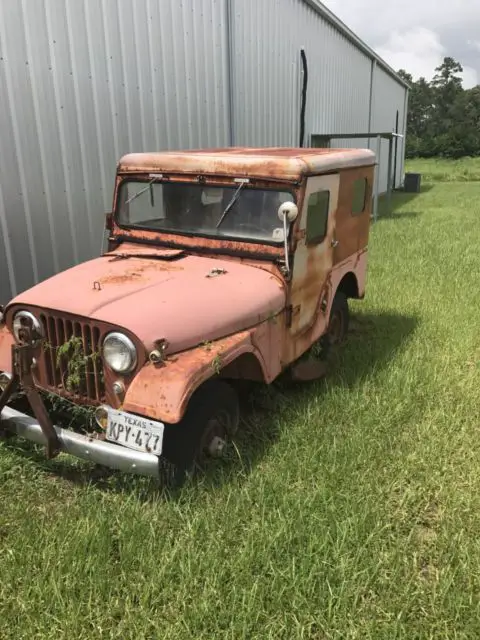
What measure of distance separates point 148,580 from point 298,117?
34.0 feet

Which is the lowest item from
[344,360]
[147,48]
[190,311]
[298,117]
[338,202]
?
[344,360]

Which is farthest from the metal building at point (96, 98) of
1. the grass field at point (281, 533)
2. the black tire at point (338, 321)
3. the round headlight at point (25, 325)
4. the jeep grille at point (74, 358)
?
the black tire at point (338, 321)

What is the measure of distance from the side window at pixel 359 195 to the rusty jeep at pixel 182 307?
1.1 inches

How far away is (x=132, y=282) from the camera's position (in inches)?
130

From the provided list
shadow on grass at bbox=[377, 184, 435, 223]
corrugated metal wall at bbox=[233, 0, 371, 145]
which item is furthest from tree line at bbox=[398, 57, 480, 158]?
corrugated metal wall at bbox=[233, 0, 371, 145]

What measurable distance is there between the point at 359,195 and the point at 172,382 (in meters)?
2.83

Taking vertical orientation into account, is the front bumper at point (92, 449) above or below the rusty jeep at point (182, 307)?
below

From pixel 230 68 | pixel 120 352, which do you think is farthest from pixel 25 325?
pixel 230 68

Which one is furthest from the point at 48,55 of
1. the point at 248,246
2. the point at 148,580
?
the point at 148,580

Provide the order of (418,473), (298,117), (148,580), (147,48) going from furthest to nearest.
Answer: (298,117) < (147,48) < (418,473) < (148,580)

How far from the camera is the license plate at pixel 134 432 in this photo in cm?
→ 267

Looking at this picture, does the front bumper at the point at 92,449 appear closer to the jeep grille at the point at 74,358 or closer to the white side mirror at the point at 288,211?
the jeep grille at the point at 74,358

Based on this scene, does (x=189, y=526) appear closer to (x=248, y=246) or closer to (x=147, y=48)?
(x=248, y=246)

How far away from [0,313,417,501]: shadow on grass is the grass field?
2 centimetres
